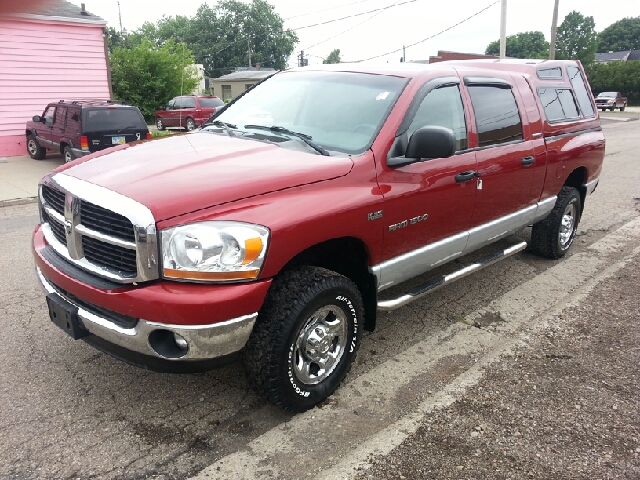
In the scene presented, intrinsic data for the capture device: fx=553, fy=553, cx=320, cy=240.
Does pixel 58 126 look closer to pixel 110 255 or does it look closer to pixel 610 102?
pixel 110 255

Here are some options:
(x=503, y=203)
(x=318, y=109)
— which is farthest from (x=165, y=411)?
(x=503, y=203)

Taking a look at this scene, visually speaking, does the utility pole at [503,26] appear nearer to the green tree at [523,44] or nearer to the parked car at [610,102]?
the parked car at [610,102]

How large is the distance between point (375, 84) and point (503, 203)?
1587 millimetres

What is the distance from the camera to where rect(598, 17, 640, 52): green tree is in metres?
108

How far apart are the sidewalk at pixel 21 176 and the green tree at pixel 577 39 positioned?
64.1 meters

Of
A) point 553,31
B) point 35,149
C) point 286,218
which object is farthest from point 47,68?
point 553,31

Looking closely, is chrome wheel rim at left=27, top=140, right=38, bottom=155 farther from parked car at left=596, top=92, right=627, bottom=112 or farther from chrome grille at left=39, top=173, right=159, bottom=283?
parked car at left=596, top=92, right=627, bottom=112

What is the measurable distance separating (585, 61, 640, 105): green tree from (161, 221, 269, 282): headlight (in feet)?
183

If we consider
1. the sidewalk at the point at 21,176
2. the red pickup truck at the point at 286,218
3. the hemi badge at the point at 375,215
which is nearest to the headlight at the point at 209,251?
the red pickup truck at the point at 286,218

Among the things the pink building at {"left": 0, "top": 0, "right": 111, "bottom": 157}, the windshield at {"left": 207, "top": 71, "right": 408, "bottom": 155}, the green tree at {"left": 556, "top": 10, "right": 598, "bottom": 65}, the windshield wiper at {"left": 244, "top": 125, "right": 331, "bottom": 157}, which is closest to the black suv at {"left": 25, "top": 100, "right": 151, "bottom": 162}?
the pink building at {"left": 0, "top": 0, "right": 111, "bottom": 157}

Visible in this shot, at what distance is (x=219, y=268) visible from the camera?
2.71m

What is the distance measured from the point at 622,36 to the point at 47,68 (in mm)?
120237

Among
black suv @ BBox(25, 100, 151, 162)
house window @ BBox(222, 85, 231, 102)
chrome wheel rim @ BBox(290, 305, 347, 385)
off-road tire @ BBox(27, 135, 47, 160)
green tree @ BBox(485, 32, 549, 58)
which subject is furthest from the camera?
green tree @ BBox(485, 32, 549, 58)

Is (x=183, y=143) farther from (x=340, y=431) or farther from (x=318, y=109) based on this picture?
(x=340, y=431)
